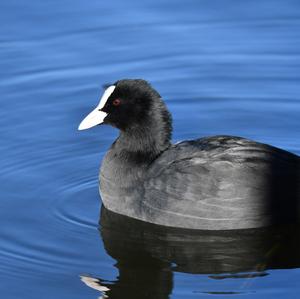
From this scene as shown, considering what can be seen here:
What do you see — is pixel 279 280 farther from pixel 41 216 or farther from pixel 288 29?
pixel 288 29

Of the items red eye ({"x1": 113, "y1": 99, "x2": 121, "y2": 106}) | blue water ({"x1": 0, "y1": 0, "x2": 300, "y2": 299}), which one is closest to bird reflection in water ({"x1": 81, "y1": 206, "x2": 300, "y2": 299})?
blue water ({"x1": 0, "y1": 0, "x2": 300, "y2": 299})

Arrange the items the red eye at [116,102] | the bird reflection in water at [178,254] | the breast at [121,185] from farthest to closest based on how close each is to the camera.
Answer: the red eye at [116,102] < the breast at [121,185] < the bird reflection in water at [178,254]

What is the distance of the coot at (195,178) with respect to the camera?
7480mm

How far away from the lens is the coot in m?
7.48

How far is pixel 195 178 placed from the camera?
752 cm

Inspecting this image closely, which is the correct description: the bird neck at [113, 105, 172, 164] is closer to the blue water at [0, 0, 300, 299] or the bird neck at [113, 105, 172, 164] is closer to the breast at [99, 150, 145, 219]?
the breast at [99, 150, 145, 219]

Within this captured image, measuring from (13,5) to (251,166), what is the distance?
478 cm

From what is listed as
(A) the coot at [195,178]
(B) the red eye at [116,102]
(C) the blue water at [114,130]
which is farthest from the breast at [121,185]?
(B) the red eye at [116,102]

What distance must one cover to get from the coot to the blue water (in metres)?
0.16

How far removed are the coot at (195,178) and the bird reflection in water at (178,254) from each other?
8cm

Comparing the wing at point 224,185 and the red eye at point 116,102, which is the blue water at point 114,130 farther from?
the red eye at point 116,102

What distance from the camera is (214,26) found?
10867mm

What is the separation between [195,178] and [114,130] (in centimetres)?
192

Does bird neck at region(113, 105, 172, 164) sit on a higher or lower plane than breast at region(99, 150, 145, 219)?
higher
